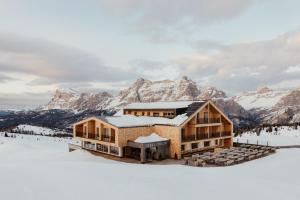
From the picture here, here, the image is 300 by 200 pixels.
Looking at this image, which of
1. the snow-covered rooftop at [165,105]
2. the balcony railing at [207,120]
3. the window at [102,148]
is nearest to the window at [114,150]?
the window at [102,148]

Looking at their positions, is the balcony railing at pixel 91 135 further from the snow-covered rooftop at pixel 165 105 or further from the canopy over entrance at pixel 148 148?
the snow-covered rooftop at pixel 165 105

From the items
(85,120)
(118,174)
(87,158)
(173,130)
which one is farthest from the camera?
(85,120)

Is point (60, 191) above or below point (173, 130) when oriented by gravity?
below

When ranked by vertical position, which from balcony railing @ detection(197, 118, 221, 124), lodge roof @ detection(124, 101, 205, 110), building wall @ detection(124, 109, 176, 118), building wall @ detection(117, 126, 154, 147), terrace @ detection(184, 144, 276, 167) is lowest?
terrace @ detection(184, 144, 276, 167)

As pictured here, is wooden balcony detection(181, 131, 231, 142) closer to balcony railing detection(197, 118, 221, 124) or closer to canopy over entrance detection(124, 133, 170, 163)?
balcony railing detection(197, 118, 221, 124)

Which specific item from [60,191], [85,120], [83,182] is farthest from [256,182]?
[85,120]

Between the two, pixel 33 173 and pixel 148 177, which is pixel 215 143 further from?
pixel 33 173

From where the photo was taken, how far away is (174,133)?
38406 millimetres

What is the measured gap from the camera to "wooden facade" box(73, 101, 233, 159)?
124 ft

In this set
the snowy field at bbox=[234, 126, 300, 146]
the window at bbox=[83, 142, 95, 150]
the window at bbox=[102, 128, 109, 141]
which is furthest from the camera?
the snowy field at bbox=[234, 126, 300, 146]

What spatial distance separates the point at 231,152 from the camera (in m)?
39.0

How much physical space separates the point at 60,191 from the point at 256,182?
53.4ft

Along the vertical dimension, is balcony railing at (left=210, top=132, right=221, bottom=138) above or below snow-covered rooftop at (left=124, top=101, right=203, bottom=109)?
below

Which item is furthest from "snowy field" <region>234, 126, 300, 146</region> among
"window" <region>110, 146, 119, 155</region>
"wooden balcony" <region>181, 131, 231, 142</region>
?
"window" <region>110, 146, 119, 155</region>
